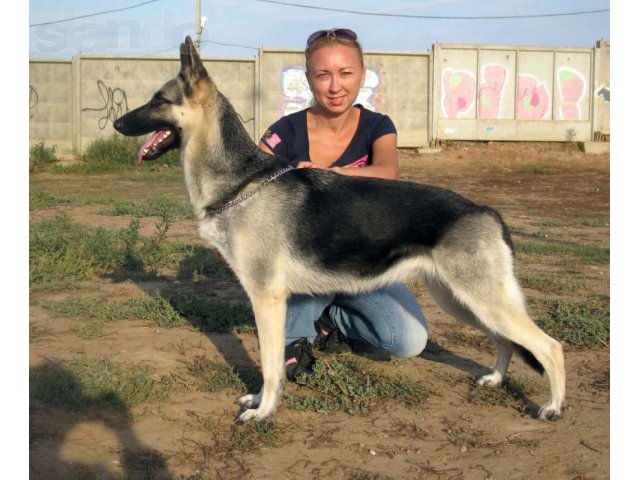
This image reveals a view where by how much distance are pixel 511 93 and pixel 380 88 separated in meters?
4.25

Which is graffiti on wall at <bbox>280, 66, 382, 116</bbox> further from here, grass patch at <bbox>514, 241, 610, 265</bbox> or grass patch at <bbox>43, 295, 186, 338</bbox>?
grass patch at <bbox>43, 295, 186, 338</bbox>

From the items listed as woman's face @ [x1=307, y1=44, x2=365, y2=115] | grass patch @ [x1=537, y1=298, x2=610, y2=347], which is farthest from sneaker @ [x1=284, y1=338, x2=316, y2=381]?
grass patch @ [x1=537, y1=298, x2=610, y2=347]

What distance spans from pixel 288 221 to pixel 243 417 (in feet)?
3.59

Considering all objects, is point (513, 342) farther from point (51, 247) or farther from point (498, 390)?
point (51, 247)

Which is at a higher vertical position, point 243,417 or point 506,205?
point 506,205

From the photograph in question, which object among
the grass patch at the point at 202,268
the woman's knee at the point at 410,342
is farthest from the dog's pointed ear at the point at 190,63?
the grass patch at the point at 202,268

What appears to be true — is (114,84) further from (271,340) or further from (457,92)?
(271,340)

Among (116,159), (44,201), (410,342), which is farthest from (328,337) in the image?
(116,159)

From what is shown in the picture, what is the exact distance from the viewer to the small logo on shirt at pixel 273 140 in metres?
4.70

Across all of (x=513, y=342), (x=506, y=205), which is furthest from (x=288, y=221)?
(x=506, y=205)

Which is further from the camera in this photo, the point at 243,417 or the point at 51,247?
the point at 51,247

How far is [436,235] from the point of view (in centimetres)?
386

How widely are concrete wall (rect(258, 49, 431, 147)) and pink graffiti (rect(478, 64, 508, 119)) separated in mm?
1783

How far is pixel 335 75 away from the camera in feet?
14.6
